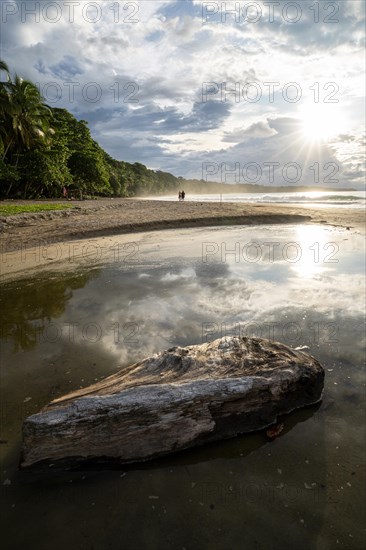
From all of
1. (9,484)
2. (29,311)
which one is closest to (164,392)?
(9,484)

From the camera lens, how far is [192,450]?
3.00 m

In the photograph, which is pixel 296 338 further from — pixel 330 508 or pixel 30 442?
pixel 30 442

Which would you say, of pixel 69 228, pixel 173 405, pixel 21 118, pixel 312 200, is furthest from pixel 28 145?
pixel 312 200

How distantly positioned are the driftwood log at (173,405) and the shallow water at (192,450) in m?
→ 0.16

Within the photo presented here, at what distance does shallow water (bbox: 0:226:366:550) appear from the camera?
2.38 m

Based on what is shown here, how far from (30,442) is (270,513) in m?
2.05

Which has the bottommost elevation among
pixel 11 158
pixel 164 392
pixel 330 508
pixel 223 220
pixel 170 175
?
pixel 330 508

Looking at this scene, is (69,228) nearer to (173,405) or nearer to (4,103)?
(173,405)

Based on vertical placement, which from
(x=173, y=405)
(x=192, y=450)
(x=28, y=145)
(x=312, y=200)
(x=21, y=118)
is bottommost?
A: (x=192, y=450)

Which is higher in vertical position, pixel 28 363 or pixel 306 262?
pixel 306 262

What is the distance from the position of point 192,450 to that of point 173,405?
484mm

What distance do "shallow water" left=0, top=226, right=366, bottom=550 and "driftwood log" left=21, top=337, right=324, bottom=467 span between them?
0.16m

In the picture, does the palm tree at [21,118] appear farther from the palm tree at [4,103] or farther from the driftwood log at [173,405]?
the driftwood log at [173,405]

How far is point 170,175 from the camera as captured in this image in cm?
16800
